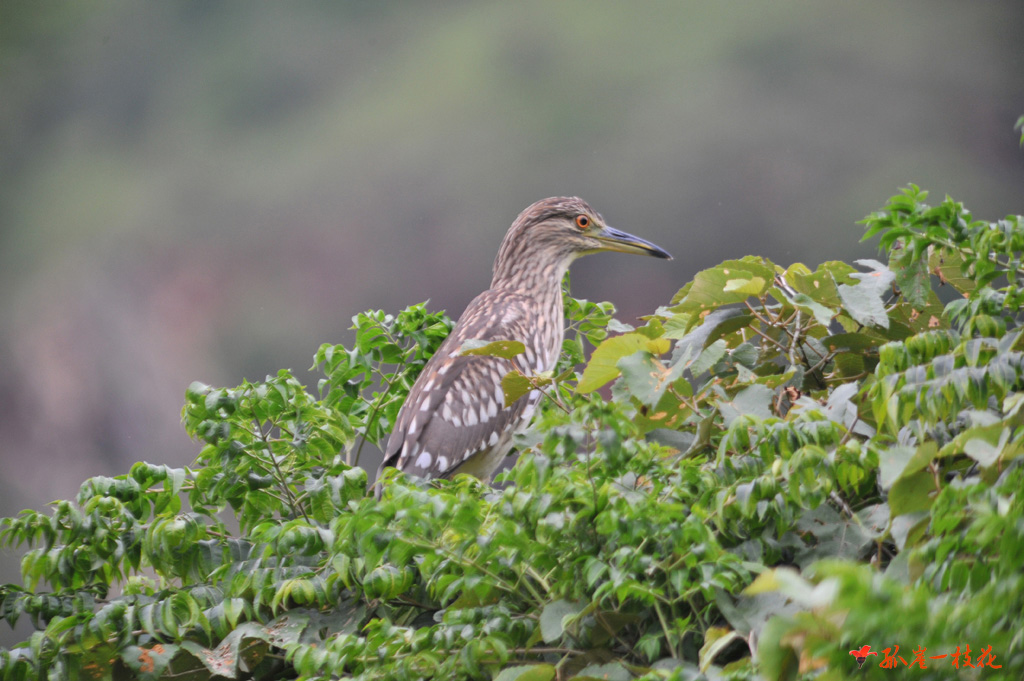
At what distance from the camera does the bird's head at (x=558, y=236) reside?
2922mm

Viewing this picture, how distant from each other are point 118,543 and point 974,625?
111cm

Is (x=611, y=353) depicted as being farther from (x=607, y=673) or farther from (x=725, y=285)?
(x=607, y=673)

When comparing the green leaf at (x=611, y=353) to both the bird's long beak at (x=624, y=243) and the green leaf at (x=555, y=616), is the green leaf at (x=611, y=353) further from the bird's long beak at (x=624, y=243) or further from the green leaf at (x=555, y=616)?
the bird's long beak at (x=624, y=243)

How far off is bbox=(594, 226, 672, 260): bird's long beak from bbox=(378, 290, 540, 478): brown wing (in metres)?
0.55

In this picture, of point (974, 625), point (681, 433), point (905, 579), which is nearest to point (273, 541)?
point (681, 433)

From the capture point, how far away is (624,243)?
9.52ft

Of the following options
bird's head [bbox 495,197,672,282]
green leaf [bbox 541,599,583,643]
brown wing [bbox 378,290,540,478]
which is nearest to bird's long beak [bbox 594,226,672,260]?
bird's head [bbox 495,197,672,282]

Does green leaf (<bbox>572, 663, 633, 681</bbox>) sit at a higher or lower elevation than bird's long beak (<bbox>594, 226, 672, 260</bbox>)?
lower

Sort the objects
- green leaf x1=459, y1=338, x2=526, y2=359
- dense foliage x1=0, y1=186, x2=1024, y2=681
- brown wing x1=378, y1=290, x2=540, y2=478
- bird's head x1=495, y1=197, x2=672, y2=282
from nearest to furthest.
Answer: dense foliage x1=0, y1=186, x2=1024, y2=681 → green leaf x1=459, y1=338, x2=526, y2=359 → brown wing x1=378, y1=290, x2=540, y2=478 → bird's head x1=495, y1=197, x2=672, y2=282

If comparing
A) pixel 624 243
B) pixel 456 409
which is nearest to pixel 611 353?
pixel 456 409

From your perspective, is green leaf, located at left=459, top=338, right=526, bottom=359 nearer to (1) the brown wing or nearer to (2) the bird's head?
(1) the brown wing

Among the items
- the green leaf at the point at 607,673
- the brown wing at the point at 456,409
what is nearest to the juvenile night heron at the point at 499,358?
the brown wing at the point at 456,409

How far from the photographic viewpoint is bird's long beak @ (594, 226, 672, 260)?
2814 mm

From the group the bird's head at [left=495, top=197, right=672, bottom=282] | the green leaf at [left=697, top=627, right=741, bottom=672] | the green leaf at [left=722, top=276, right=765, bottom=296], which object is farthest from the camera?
the bird's head at [left=495, top=197, right=672, bottom=282]
